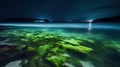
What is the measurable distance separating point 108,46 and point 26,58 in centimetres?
145

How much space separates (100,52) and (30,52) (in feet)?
3.59

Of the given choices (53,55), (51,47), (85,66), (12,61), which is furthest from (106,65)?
(12,61)

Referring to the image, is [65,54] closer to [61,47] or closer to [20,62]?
[61,47]

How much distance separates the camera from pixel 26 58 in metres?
2.17

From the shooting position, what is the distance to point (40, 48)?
8.43 feet

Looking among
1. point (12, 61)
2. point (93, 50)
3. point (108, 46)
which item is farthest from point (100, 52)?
point (12, 61)

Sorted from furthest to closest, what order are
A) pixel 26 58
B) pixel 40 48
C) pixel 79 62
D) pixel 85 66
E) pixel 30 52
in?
1. pixel 40 48
2. pixel 30 52
3. pixel 26 58
4. pixel 79 62
5. pixel 85 66

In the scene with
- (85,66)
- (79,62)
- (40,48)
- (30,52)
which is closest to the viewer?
(85,66)

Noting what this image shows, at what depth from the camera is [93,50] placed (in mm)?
2496

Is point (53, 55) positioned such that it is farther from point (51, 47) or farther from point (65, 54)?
point (51, 47)

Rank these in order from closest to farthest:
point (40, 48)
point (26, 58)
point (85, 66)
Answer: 1. point (85, 66)
2. point (26, 58)
3. point (40, 48)

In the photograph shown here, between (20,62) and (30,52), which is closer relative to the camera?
(20,62)

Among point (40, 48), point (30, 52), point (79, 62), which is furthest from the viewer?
point (40, 48)

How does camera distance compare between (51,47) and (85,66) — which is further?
(51,47)
